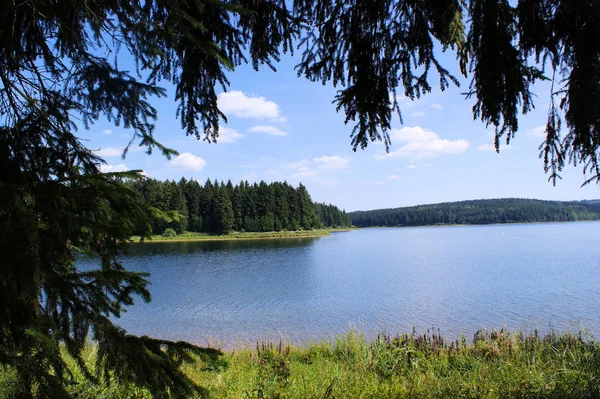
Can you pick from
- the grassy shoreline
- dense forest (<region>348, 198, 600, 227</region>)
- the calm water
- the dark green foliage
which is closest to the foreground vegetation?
the calm water

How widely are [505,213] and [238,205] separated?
137796 millimetres

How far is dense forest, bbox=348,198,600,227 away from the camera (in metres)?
164

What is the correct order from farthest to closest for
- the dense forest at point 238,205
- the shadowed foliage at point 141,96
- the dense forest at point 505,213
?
the dense forest at point 505,213
the dense forest at point 238,205
the shadowed foliage at point 141,96

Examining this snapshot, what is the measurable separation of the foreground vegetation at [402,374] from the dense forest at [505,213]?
183 meters

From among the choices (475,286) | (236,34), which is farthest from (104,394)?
(475,286)

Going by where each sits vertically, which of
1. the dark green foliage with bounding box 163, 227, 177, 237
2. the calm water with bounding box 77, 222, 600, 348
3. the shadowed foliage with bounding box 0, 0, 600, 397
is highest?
the shadowed foliage with bounding box 0, 0, 600, 397

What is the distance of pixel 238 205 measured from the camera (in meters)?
86.9

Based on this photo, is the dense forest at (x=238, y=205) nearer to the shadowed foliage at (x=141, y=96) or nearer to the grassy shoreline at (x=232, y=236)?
the grassy shoreline at (x=232, y=236)

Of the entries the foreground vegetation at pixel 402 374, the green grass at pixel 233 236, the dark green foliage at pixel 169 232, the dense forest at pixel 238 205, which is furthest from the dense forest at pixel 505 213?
the foreground vegetation at pixel 402 374

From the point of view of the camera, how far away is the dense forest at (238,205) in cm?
8000

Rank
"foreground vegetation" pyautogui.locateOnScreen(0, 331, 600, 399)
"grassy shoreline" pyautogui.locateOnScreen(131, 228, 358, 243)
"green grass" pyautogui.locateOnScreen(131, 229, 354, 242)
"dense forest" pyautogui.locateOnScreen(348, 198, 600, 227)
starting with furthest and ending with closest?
"dense forest" pyautogui.locateOnScreen(348, 198, 600, 227)
"green grass" pyautogui.locateOnScreen(131, 229, 354, 242)
"grassy shoreline" pyautogui.locateOnScreen(131, 228, 358, 243)
"foreground vegetation" pyautogui.locateOnScreen(0, 331, 600, 399)

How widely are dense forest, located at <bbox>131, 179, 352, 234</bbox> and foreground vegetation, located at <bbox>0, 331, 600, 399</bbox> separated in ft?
232

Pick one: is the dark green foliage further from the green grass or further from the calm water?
the calm water

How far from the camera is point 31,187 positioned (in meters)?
1.90
